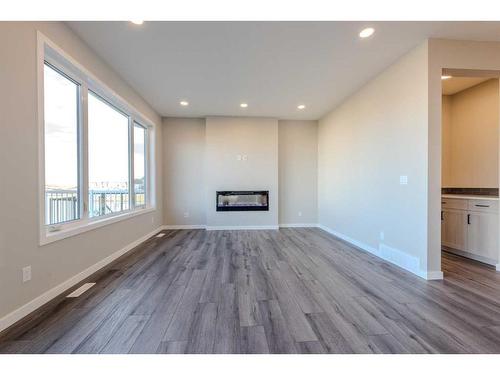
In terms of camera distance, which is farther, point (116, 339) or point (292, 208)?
point (292, 208)

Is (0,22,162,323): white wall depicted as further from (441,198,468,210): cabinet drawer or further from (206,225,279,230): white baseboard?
(441,198,468,210): cabinet drawer

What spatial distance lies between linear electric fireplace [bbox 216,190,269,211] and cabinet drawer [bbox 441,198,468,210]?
136 inches

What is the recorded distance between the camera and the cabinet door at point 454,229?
338cm

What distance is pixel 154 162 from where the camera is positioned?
5.28 metres

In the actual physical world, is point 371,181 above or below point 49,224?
above

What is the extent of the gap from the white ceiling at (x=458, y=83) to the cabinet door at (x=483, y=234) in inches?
82.5

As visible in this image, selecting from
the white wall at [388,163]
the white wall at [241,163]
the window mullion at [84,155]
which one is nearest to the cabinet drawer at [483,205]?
the white wall at [388,163]

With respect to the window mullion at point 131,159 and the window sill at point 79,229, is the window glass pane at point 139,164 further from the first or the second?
the window sill at point 79,229

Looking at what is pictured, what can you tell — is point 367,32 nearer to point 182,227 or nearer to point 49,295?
point 49,295

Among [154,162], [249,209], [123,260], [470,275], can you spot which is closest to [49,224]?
[123,260]

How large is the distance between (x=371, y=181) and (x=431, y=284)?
5.55 ft
